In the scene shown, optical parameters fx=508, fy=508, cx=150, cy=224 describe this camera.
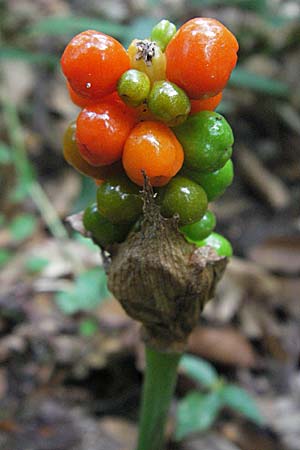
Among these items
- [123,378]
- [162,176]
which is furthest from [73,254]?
[162,176]

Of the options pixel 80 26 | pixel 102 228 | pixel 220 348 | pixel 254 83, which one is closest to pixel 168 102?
pixel 102 228

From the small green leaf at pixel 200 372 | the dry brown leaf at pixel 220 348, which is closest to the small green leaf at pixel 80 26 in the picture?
the dry brown leaf at pixel 220 348

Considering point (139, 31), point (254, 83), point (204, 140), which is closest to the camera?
point (204, 140)

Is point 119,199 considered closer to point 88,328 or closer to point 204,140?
point 204,140

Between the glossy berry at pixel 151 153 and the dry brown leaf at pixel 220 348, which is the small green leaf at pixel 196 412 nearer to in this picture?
the dry brown leaf at pixel 220 348

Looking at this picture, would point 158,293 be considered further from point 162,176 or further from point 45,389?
point 45,389

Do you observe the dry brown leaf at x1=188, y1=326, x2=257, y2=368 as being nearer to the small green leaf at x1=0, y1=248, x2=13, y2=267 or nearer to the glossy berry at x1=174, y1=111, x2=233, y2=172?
the small green leaf at x1=0, y1=248, x2=13, y2=267

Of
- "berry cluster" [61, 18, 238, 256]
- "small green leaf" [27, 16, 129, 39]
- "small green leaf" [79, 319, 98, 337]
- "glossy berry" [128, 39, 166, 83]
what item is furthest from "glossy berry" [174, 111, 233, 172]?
"small green leaf" [27, 16, 129, 39]
